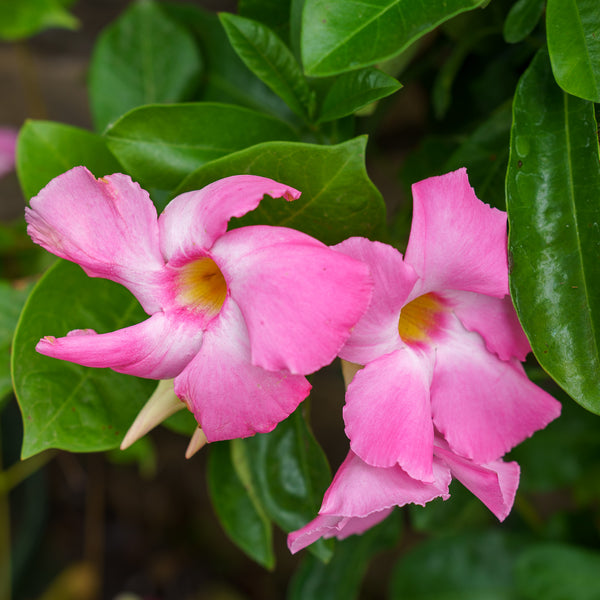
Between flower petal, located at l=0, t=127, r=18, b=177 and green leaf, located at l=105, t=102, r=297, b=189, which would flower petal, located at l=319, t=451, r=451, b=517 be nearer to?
green leaf, located at l=105, t=102, r=297, b=189

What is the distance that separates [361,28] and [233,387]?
0.30 m

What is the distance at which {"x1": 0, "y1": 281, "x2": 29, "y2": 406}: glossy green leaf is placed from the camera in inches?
30.5

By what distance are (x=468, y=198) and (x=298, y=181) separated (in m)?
0.14

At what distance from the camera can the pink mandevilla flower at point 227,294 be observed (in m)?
0.39

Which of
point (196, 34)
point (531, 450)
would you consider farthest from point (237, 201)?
point (531, 450)

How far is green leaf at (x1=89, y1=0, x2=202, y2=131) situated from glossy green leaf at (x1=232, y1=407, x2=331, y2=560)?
18.5 inches

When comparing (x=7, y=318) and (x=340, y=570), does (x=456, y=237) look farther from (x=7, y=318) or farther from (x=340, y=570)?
(x=340, y=570)

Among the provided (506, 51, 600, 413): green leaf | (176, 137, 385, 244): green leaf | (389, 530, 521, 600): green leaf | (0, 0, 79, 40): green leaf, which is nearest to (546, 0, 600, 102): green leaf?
(506, 51, 600, 413): green leaf

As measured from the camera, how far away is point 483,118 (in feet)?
2.74

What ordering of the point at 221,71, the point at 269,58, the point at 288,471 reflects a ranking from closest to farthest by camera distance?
the point at 269,58, the point at 288,471, the point at 221,71

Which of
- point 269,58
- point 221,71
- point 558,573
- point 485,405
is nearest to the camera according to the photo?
point 485,405

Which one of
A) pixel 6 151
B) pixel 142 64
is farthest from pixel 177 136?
pixel 6 151

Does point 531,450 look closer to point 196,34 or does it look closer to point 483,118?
point 483,118

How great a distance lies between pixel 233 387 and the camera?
43 cm
